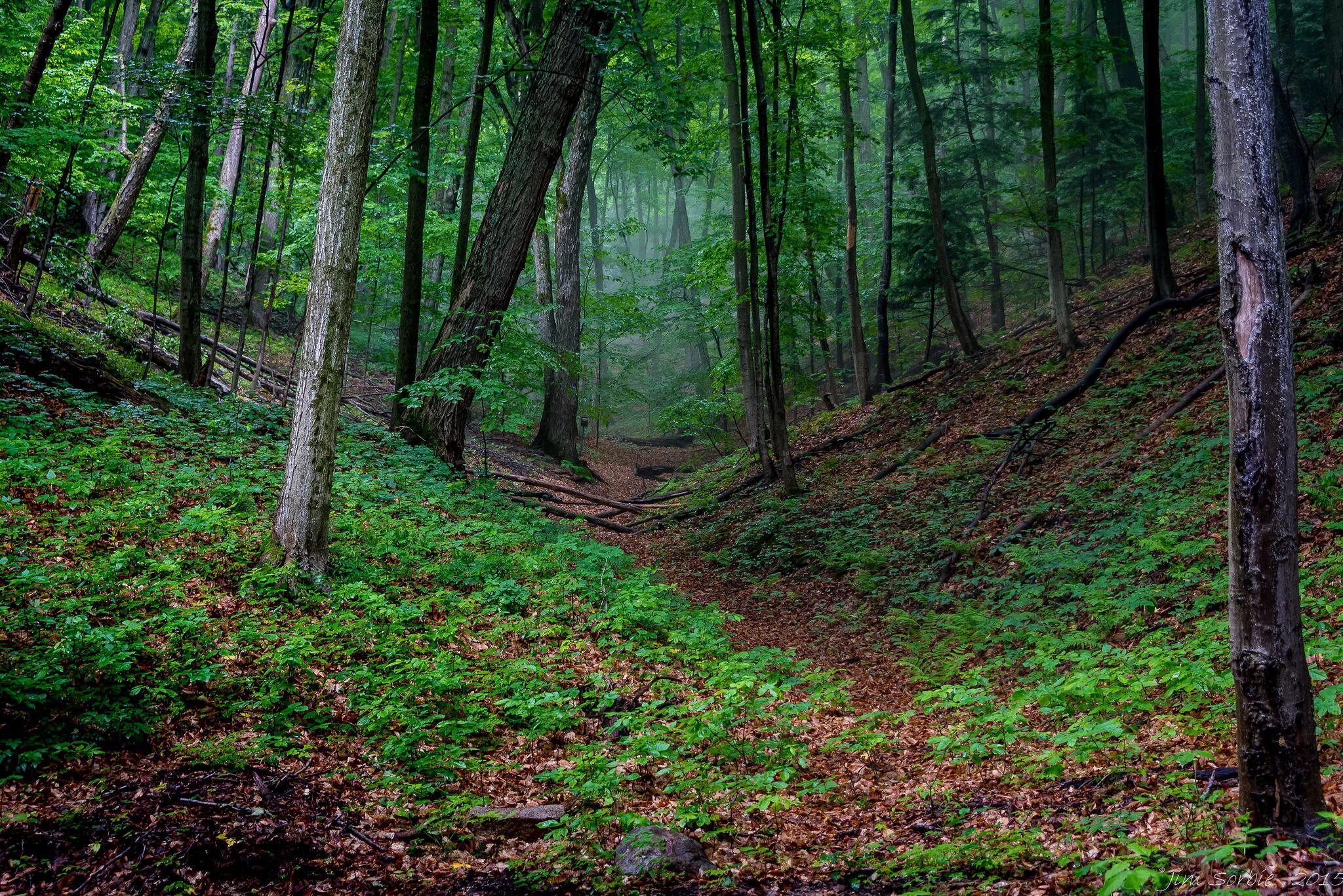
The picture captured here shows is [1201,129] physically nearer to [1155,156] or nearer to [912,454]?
[1155,156]

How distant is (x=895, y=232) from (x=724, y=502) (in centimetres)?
812

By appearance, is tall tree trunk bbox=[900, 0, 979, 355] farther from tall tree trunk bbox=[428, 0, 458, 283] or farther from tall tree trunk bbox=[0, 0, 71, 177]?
tall tree trunk bbox=[0, 0, 71, 177]

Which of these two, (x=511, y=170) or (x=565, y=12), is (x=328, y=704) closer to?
(x=511, y=170)

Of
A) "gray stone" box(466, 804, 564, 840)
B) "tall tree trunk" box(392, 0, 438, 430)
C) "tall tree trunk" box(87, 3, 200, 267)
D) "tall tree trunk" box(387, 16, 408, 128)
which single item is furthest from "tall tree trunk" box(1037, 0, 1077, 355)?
"tall tree trunk" box(87, 3, 200, 267)

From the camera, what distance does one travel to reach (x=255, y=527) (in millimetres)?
6762

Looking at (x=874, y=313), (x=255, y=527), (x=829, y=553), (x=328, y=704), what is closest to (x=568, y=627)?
(x=328, y=704)

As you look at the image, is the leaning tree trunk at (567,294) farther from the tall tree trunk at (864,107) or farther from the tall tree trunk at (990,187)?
the tall tree trunk at (864,107)

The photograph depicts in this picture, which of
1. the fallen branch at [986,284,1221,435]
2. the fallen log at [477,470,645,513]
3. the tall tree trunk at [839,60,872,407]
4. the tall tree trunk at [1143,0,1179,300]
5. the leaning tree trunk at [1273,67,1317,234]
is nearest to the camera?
the tall tree trunk at [1143,0,1179,300]

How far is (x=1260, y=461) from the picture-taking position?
283 cm

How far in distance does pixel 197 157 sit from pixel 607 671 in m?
8.53

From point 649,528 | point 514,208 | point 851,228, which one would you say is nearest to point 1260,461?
point 514,208

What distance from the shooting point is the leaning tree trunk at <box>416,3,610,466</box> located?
1096cm

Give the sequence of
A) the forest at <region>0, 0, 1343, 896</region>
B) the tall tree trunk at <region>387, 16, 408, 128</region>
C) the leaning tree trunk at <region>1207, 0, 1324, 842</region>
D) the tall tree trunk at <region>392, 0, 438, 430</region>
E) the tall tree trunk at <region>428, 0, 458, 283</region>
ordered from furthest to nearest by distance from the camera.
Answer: the tall tree trunk at <region>387, 16, 408, 128</region>
the tall tree trunk at <region>428, 0, 458, 283</region>
the tall tree trunk at <region>392, 0, 438, 430</region>
the forest at <region>0, 0, 1343, 896</region>
the leaning tree trunk at <region>1207, 0, 1324, 842</region>

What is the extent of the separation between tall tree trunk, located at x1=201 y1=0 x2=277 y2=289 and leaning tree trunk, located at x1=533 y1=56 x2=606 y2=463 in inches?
255
